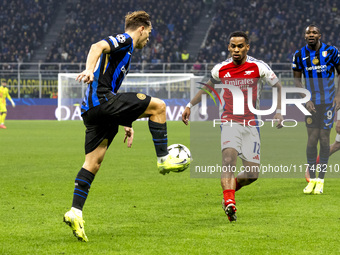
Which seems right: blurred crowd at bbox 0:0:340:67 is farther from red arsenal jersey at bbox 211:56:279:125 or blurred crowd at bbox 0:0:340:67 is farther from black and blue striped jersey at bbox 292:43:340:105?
red arsenal jersey at bbox 211:56:279:125

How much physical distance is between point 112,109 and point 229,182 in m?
1.73

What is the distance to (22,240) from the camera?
5262mm

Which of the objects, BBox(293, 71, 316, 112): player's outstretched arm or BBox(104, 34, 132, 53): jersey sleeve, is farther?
BBox(293, 71, 316, 112): player's outstretched arm

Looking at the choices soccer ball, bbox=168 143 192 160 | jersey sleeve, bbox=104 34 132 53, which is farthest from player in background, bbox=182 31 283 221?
jersey sleeve, bbox=104 34 132 53

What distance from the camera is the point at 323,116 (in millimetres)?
8383

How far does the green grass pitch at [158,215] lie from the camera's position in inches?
198

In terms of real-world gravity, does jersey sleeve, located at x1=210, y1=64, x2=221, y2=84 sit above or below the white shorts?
above

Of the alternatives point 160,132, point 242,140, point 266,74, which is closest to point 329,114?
point 266,74

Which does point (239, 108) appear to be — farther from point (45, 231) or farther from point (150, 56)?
point (150, 56)

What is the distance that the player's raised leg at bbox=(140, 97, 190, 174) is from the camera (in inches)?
206

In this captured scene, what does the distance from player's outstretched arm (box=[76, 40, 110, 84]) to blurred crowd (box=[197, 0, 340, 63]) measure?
1180 inches

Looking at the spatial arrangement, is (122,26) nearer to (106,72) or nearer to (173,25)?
(173,25)

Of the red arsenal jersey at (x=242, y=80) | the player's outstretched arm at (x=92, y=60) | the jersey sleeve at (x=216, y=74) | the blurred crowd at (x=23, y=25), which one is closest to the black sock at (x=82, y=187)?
the player's outstretched arm at (x=92, y=60)

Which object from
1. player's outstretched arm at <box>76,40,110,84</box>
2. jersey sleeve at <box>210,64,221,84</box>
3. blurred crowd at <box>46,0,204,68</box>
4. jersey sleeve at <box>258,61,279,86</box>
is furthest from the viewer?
blurred crowd at <box>46,0,204,68</box>
